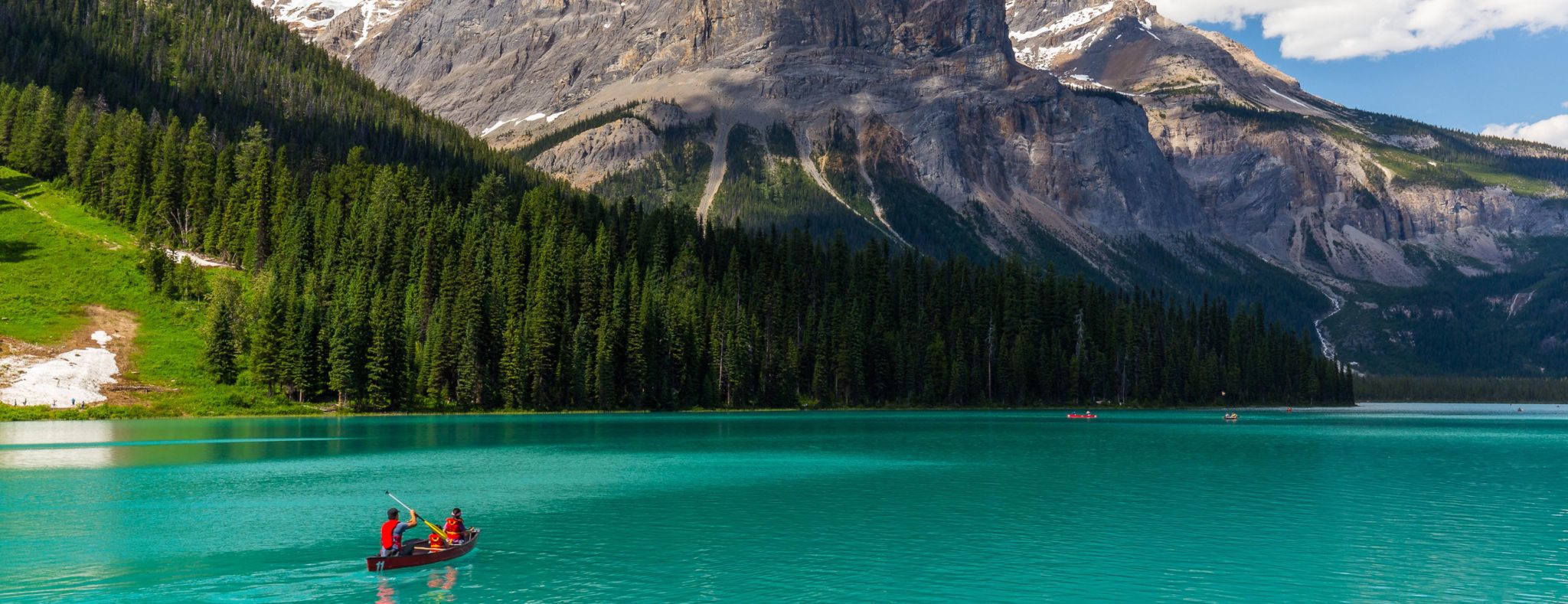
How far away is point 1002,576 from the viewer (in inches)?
1362

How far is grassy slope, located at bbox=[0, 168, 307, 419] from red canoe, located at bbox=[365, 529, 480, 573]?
278 feet

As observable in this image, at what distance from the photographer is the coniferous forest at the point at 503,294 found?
432ft

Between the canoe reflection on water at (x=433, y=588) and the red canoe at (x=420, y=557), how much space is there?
505 mm

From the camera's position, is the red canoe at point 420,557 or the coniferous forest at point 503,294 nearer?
the red canoe at point 420,557

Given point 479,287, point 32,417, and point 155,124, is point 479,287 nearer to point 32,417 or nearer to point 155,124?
point 32,417

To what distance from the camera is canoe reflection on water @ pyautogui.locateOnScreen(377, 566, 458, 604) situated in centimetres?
3238

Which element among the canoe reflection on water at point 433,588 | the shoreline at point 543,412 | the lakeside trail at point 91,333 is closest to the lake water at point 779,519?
the canoe reflection on water at point 433,588

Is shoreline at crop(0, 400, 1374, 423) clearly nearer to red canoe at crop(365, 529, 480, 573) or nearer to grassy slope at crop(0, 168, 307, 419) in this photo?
grassy slope at crop(0, 168, 307, 419)

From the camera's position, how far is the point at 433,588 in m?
34.1

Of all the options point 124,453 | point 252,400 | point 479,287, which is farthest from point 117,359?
point 124,453

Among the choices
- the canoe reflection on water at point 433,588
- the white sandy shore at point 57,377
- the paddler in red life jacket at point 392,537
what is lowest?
the canoe reflection on water at point 433,588

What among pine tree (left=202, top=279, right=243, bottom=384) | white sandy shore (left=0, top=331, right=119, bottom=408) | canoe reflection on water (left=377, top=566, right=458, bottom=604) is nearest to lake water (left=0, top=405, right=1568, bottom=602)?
canoe reflection on water (left=377, top=566, right=458, bottom=604)

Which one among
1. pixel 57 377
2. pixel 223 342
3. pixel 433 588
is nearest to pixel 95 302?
pixel 223 342

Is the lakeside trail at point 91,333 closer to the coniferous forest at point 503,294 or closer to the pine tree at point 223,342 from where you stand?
the pine tree at point 223,342
